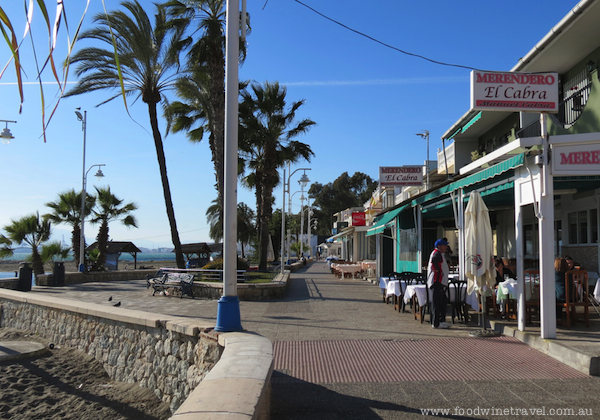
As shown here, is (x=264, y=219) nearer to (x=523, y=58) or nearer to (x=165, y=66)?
(x=165, y=66)

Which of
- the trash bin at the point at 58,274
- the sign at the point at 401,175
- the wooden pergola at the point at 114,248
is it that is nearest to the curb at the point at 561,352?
the sign at the point at 401,175

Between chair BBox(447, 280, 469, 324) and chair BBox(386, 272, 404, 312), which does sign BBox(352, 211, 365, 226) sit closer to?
chair BBox(386, 272, 404, 312)

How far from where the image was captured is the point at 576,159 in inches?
274

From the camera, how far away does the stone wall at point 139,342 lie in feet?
21.0

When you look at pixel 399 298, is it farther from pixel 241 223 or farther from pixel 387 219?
pixel 241 223

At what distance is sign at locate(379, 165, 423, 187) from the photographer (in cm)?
1736

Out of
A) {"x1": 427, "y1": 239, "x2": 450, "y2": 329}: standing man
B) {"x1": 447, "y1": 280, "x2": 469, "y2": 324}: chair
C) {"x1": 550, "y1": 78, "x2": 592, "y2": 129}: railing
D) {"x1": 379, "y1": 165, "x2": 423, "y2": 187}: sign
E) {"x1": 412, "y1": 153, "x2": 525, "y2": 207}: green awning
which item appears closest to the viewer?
{"x1": 412, "y1": 153, "x2": 525, "y2": 207}: green awning

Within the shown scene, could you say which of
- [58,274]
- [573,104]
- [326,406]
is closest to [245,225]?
[58,274]

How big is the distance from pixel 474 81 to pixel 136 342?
697cm

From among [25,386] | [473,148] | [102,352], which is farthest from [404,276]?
[473,148]

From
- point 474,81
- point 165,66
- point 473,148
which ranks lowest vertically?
point 474,81

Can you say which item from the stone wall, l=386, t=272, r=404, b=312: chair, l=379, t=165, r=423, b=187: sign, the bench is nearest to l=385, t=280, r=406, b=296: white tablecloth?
l=386, t=272, r=404, b=312: chair

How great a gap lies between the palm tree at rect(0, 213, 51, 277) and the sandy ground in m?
16.8

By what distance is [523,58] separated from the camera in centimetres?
1245
